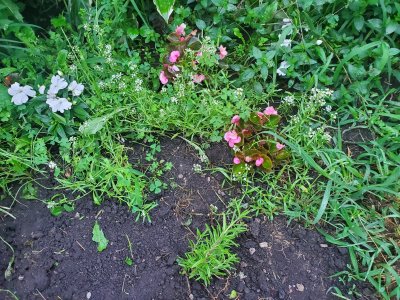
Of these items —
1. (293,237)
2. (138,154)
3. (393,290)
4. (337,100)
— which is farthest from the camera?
(337,100)

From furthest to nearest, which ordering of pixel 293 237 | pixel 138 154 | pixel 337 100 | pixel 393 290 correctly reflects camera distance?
pixel 337 100 < pixel 138 154 < pixel 293 237 < pixel 393 290

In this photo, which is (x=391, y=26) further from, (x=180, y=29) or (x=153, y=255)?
(x=153, y=255)

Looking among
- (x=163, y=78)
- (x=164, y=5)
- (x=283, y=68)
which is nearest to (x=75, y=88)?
(x=163, y=78)

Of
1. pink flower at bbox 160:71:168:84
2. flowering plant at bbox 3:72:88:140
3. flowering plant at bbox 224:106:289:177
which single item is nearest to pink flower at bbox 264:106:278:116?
flowering plant at bbox 224:106:289:177

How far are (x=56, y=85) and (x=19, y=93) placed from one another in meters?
0.17

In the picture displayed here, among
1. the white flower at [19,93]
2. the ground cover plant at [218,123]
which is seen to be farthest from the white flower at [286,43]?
the white flower at [19,93]

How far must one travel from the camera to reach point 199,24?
2.36 meters

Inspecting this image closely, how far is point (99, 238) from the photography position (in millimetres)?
1920

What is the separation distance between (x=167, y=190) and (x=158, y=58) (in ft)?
2.70

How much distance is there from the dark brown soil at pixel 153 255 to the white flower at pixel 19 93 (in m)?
0.43

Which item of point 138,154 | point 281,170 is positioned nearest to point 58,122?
point 138,154

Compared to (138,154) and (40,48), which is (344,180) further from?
(40,48)

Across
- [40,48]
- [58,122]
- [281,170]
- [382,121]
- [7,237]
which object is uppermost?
[40,48]

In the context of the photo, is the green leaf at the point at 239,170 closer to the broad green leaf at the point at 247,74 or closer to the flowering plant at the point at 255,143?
the flowering plant at the point at 255,143
